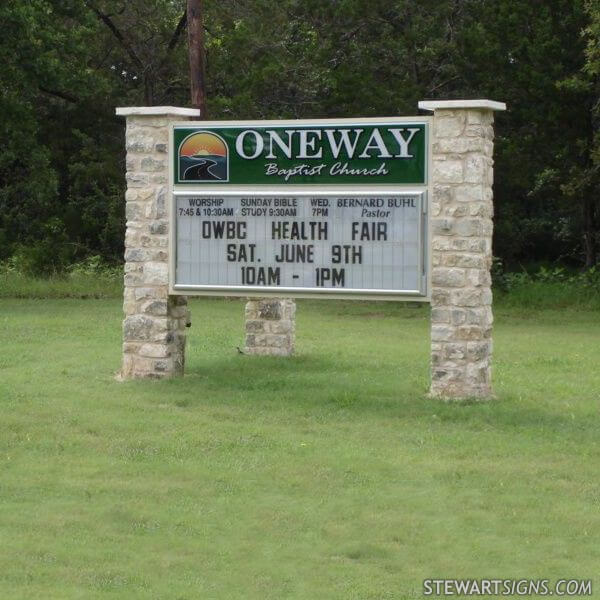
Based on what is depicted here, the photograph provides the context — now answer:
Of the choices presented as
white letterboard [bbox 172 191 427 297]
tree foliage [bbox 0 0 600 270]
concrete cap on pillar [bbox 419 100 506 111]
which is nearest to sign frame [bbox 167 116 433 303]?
white letterboard [bbox 172 191 427 297]

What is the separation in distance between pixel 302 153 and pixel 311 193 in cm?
43

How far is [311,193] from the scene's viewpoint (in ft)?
47.6

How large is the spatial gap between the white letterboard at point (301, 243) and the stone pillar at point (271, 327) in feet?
9.15

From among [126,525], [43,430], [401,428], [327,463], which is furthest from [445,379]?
[126,525]

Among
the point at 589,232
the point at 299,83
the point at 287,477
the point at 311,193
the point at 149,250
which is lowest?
the point at 287,477

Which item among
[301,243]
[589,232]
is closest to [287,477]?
[301,243]

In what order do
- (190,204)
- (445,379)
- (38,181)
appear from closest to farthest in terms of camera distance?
(445,379) < (190,204) < (38,181)

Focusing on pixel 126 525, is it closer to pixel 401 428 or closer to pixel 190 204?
pixel 401 428

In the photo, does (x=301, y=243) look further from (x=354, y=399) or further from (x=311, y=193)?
(x=354, y=399)

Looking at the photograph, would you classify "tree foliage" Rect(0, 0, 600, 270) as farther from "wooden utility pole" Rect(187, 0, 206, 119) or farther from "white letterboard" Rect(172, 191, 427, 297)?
"white letterboard" Rect(172, 191, 427, 297)

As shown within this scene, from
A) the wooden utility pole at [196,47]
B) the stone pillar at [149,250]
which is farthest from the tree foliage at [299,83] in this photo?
the stone pillar at [149,250]

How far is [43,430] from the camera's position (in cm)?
1219

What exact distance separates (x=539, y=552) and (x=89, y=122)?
29.8m

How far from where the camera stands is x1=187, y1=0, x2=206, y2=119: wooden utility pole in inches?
1067
